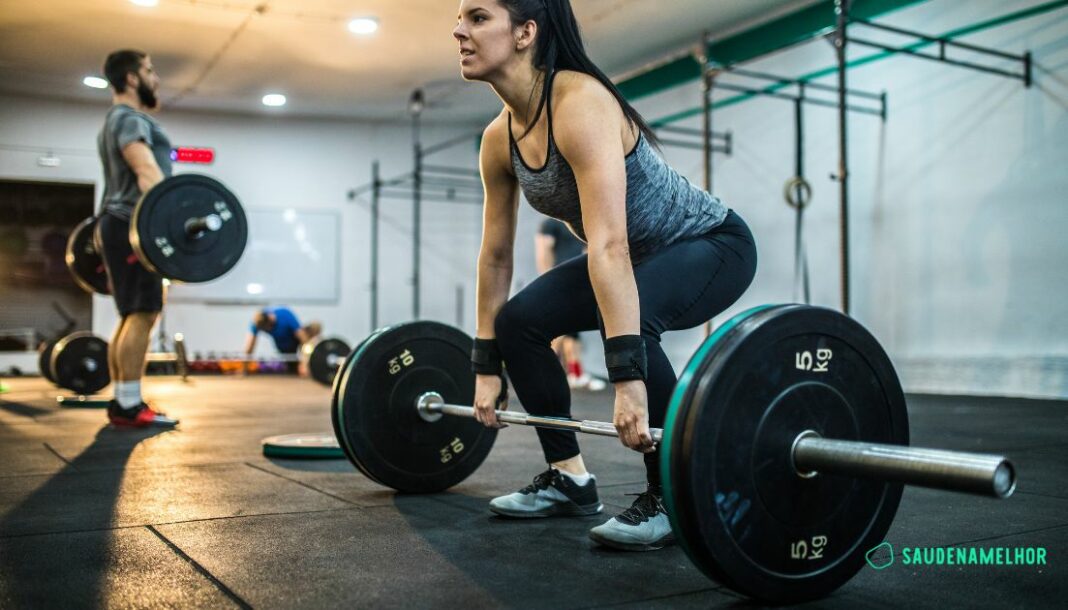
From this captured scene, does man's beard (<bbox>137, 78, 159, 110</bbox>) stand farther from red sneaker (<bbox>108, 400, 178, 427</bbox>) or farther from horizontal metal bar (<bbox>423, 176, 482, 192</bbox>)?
horizontal metal bar (<bbox>423, 176, 482, 192</bbox>)

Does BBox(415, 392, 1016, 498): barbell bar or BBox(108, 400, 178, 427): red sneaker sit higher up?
BBox(415, 392, 1016, 498): barbell bar

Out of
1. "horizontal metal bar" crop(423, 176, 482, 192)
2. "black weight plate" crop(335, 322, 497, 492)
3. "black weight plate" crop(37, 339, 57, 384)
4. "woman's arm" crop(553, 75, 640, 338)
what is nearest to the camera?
"woman's arm" crop(553, 75, 640, 338)

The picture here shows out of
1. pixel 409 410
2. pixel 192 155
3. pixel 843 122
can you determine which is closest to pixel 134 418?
pixel 409 410

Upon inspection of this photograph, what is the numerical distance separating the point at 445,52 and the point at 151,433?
14.7 ft

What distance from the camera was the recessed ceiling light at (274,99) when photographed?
8.15m

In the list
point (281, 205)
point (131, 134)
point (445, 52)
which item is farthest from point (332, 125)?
point (131, 134)

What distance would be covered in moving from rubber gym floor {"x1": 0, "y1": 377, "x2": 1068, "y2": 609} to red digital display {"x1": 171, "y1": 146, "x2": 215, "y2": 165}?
19.3 ft

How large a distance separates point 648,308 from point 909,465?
0.53 meters

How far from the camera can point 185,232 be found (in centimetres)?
316

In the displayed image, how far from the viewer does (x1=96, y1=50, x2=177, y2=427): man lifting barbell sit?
3.22m

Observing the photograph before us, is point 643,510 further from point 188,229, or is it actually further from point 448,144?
point 448,144

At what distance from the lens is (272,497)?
191 cm

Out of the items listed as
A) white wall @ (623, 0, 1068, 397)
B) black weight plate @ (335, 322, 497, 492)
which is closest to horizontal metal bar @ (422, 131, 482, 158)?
white wall @ (623, 0, 1068, 397)

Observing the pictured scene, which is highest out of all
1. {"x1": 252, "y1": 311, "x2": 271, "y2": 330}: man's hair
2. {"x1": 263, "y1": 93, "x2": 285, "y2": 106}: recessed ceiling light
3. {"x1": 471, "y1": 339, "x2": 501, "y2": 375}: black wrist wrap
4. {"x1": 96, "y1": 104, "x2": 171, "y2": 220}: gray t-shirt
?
{"x1": 263, "y1": 93, "x2": 285, "y2": 106}: recessed ceiling light
